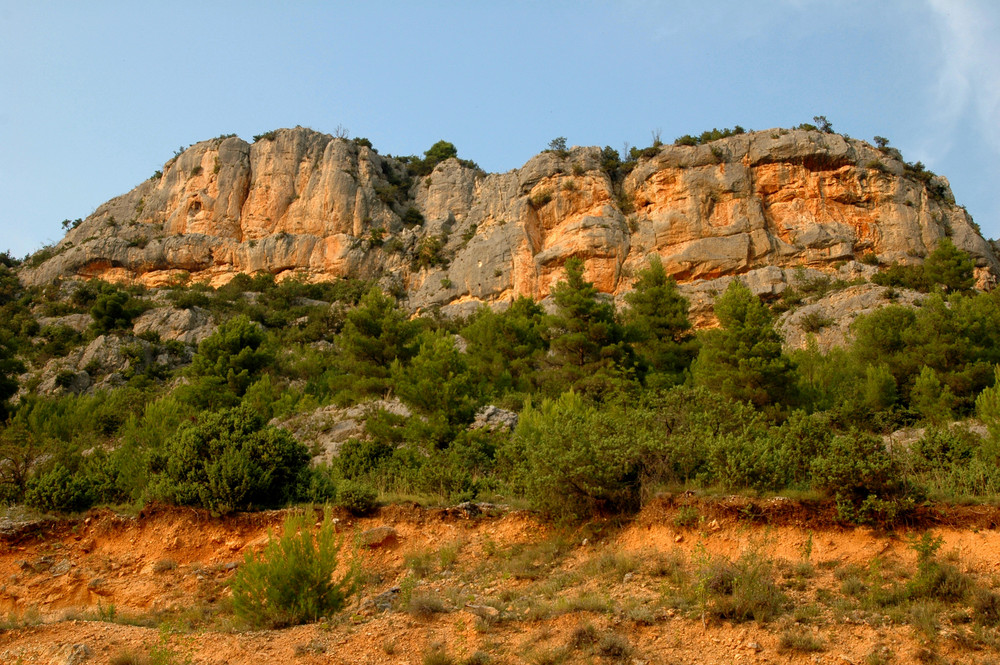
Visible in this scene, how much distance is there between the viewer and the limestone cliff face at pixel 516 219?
131 feet

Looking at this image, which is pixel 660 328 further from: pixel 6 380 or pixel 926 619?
pixel 6 380

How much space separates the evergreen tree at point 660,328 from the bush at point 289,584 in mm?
17799

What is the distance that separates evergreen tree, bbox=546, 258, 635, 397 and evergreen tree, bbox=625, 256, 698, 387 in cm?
101

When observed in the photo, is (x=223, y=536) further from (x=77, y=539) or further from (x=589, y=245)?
(x=589, y=245)

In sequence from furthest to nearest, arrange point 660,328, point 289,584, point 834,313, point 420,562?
1. point 834,313
2. point 660,328
3. point 420,562
4. point 289,584

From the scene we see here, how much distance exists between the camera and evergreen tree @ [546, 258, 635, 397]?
79.2 feet

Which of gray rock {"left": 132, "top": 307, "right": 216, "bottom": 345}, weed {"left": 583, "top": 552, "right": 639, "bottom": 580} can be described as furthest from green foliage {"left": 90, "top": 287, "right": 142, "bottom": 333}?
weed {"left": 583, "top": 552, "right": 639, "bottom": 580}

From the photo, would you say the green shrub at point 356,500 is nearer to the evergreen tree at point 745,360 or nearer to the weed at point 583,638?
the weed at point 583,638

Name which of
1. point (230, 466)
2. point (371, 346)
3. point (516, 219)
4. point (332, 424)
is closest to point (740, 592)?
point (230, 466)

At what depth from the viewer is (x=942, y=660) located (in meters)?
7.27

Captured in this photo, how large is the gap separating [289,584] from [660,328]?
21693 millimetres

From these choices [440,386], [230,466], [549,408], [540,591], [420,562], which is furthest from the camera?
[549,408]

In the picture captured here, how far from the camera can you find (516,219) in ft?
145

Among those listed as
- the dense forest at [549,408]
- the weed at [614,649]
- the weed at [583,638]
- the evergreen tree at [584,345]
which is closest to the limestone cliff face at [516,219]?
the dense forest at [549,408]
